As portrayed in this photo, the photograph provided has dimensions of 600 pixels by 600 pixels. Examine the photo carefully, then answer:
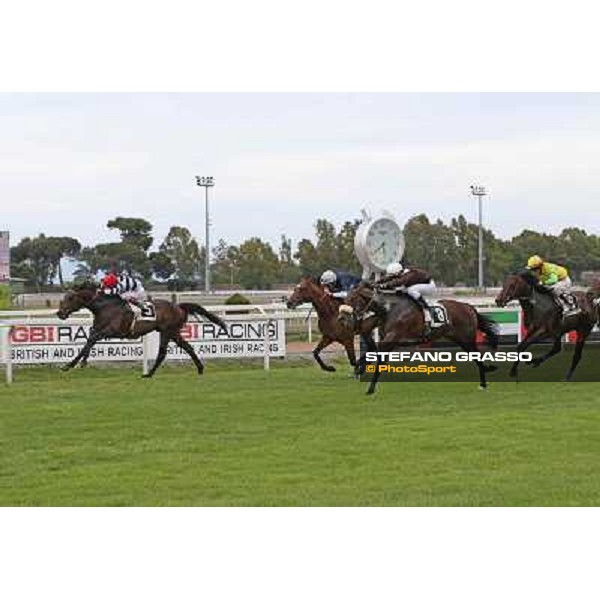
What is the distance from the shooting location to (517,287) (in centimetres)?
1530

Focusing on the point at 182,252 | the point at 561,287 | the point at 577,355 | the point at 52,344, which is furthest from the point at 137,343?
the point at 182,252

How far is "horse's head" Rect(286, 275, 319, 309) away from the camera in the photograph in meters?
16.3

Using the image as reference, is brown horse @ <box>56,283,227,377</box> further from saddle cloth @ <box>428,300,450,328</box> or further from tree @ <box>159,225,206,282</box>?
tree @ <box>159,225,206,282</box>

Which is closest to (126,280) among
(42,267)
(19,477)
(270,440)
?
(270,440)

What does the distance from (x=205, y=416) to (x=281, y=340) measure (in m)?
7.62

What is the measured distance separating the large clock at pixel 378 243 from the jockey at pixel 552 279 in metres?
8.72

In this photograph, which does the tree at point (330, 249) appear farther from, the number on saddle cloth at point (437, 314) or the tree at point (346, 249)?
the number on saddle cloth at point (437, 314)

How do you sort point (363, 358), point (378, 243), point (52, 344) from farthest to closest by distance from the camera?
1. point (378, 243)
2. point (52, 344)
3. point (363, 358)

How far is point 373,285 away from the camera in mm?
14562

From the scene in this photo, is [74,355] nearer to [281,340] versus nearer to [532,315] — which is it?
[281,340]

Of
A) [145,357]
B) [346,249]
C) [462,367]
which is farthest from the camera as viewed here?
[346,249]

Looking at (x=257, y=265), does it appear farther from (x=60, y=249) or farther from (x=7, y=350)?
(x=7, y=350)

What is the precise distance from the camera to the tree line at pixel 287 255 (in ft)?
108

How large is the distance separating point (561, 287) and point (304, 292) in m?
3.73
